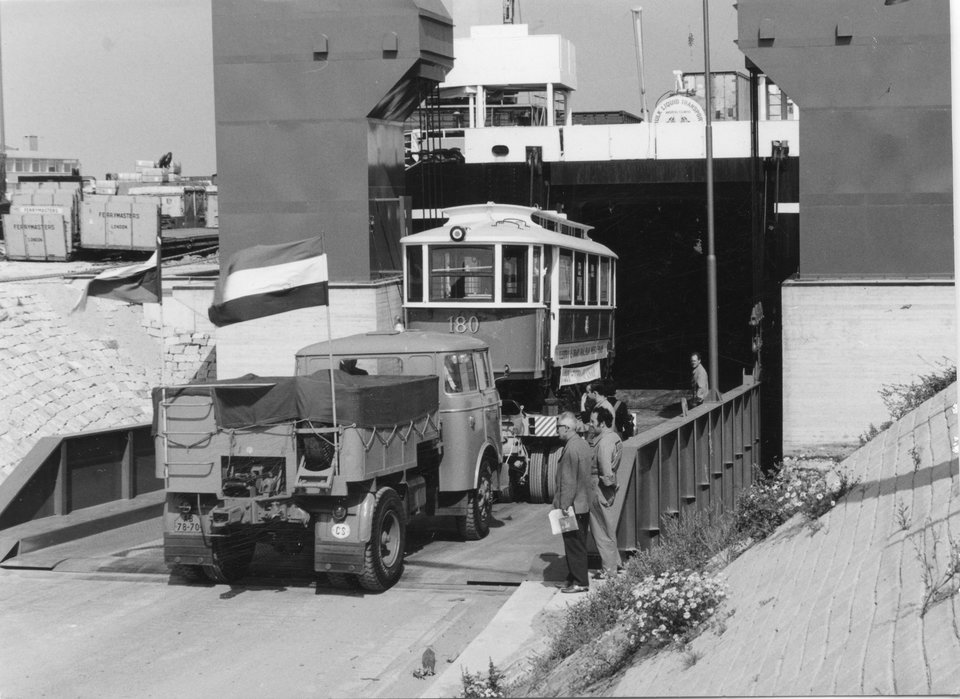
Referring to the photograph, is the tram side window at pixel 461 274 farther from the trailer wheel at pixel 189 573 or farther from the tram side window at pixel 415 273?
the trailer wheel at pixel 189 573

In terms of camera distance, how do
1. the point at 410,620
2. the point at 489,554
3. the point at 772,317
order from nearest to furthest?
the point at 410,620 → the point at 489,554 → the point at 772,317

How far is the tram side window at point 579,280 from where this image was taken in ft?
68.4

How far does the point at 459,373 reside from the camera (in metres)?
14.4

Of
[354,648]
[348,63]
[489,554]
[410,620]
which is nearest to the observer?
[354,648]

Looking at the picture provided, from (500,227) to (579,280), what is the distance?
2.79m

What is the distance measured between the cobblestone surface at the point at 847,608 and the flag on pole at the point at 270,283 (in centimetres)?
542

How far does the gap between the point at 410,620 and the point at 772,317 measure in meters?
13.9

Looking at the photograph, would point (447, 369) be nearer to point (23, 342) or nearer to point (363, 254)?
point (363, 254)

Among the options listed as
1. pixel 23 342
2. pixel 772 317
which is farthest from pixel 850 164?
pixel 23 342

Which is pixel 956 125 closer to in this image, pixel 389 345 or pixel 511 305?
pixel 389 345

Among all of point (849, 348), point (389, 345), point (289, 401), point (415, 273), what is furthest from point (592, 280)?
point (289, 401)

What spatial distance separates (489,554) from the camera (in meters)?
13.6

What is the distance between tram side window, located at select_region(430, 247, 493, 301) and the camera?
60.4 feet

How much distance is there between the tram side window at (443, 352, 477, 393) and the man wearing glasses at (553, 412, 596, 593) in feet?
11.7
